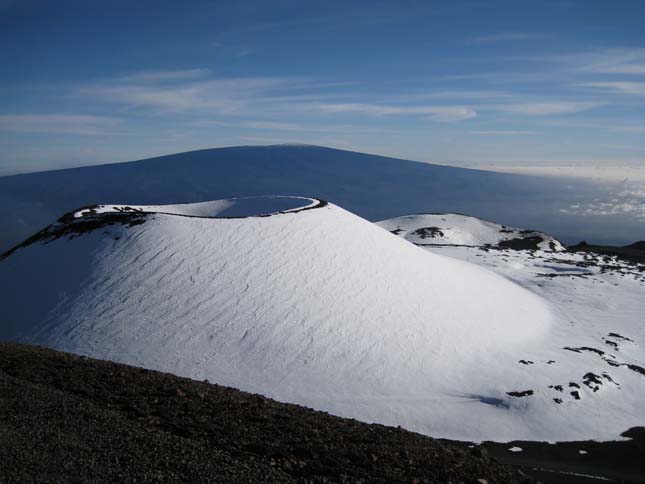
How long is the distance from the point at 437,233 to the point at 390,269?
1704 inches

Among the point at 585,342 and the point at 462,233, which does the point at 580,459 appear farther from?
the point at 462,233

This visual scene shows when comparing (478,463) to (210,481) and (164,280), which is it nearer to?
(210,481)

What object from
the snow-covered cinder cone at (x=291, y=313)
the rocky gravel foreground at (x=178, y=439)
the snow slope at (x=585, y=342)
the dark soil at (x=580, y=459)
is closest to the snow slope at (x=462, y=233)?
the snow slope at (x=585, y=342)

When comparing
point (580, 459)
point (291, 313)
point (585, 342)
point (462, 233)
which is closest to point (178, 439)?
point (580, 459)

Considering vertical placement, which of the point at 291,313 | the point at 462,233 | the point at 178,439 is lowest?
the point at 462,233

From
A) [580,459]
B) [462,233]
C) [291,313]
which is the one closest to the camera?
[580,459]

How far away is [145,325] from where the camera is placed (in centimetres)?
2105

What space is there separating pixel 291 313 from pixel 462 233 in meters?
55.7

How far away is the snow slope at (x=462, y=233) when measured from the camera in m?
67.9

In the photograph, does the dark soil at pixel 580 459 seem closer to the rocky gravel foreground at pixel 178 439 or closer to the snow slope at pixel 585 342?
the snow slope at pixel 585 342

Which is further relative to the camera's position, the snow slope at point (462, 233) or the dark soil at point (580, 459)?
the snow slope at point (462, 233)

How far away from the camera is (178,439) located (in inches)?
363

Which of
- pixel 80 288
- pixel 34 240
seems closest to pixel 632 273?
pixel 80 288

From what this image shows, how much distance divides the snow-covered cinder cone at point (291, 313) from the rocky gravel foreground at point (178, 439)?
543cm
